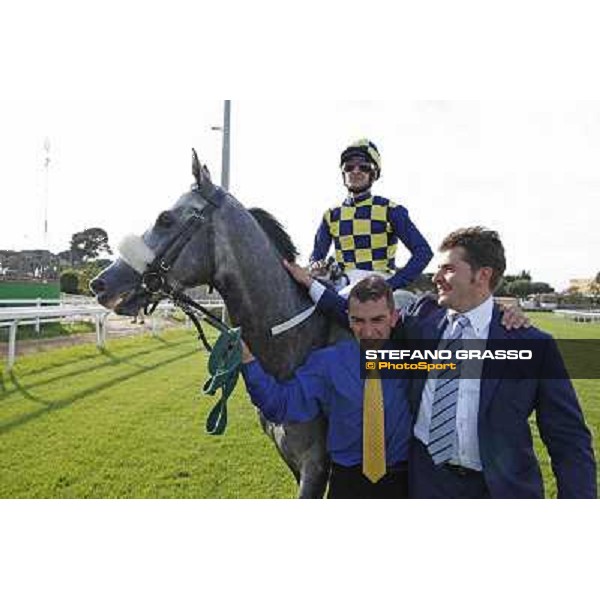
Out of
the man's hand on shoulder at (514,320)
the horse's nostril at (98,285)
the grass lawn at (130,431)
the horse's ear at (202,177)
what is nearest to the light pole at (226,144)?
the horse's ear at (202,177)

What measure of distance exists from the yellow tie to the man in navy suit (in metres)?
0.11

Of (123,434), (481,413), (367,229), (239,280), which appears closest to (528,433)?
(481,413)

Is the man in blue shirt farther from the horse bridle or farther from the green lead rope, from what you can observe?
the horse bridle

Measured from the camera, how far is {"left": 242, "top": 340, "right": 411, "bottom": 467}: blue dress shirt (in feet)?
6.32

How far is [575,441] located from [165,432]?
197 cm

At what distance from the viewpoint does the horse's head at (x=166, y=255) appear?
1985 mm

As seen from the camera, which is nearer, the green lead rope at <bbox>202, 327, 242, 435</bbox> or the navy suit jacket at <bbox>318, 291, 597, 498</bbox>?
the navy suit jacket at <bbox>318, 291, 597, 498</bbox>

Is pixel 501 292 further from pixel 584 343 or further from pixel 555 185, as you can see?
pixel 555 185

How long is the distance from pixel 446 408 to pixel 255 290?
2.54ft

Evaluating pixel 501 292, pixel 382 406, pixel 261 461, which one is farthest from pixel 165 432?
pixel 501 292

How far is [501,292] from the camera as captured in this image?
2.03m

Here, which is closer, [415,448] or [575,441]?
[575,441]

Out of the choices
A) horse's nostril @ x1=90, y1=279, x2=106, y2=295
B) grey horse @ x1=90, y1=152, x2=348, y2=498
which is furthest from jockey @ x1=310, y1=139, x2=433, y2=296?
horse's nostril @ x1=90, y1=279, x2=106, y2=295

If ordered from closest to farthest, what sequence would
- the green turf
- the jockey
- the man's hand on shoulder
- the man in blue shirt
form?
the man's hand on shoulder → the man in blue shirt → the jockey → the green turf
